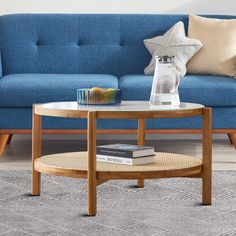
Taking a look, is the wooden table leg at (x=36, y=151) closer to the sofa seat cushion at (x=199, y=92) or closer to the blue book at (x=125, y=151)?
the blue book at (x=125, y=151)

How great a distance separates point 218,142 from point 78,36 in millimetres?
1179

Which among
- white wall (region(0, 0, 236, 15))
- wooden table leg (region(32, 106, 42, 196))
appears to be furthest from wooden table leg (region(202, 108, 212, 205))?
white wall (region(0, 0, 236, 15))

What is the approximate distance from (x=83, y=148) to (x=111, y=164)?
1.74 metres

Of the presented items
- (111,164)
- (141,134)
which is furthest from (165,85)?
(111,164)

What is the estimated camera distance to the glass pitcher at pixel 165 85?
286 centimetres

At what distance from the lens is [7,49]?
176 inches

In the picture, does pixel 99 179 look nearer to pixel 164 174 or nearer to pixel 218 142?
pixel 164 174

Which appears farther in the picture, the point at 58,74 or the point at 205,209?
the point at 58,74

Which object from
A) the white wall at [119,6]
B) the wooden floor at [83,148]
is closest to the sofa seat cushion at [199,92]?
the wooden floor at [83,148]

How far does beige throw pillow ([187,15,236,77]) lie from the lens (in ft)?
14.0

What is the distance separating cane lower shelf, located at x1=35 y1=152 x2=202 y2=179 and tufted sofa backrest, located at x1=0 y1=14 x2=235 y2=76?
167 centimetres

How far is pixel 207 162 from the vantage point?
8.93 feet

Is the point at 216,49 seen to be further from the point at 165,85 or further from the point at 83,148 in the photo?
the point at 165,85

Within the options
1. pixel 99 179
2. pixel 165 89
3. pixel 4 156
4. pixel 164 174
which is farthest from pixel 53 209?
pixel 4 156
